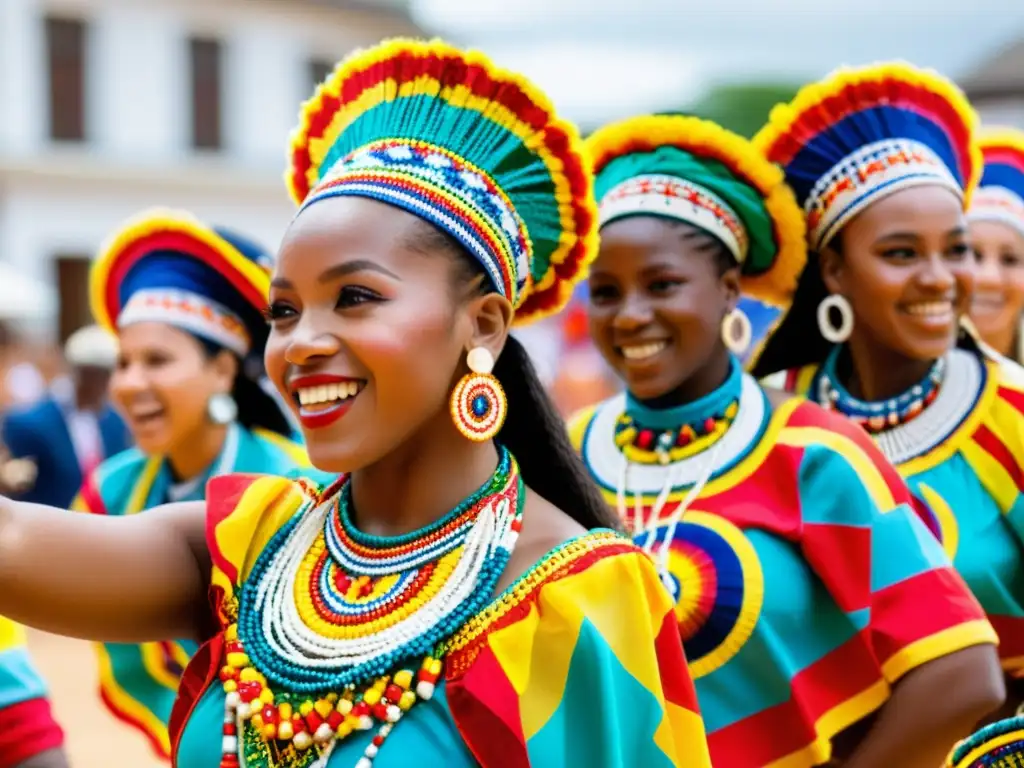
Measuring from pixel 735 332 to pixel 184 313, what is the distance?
2.18 meters

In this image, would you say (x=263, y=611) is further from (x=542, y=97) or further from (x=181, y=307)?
(x=181, y=307)

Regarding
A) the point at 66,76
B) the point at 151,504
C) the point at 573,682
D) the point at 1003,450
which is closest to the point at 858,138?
the point at 1003,450

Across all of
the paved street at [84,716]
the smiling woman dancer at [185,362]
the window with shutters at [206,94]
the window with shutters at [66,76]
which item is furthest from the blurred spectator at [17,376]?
the window with shutters at [206,94]

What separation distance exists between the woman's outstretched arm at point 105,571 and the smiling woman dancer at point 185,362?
229cm

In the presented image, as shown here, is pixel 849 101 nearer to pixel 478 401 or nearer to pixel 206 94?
pixel 478 401

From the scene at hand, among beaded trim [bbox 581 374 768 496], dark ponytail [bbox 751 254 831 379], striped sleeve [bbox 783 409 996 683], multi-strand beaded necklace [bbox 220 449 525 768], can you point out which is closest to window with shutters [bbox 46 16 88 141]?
dark ponytail [bbox 751 254 831 379]

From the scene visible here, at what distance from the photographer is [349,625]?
2.16 m

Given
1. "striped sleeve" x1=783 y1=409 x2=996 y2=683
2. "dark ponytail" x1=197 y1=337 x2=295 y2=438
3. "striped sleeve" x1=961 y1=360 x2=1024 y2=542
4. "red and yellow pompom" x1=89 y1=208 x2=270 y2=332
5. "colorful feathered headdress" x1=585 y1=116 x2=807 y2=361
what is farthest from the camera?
"dark ponytail" x1=197 y1=337 x2=295 y2=438

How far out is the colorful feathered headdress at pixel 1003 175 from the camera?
Answer: 196 inches

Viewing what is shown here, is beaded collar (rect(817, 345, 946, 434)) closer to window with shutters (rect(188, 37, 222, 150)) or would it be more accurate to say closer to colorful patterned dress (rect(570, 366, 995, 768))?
colorful patterned dress (rect(570, 366, 995, 768))

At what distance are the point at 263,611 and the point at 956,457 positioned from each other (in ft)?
6.84

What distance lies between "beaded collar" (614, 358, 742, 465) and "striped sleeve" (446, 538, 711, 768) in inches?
46.0

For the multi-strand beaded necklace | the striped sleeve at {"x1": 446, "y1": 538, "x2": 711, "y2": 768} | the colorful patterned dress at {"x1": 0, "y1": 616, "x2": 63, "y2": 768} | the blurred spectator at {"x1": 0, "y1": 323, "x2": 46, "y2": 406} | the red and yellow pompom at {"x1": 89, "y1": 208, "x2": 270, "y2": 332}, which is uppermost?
the blurred spectator at {"x1": 0, "y1": 323, "x2": 46, "y2": 406}

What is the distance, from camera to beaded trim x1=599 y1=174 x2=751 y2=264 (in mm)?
3254
